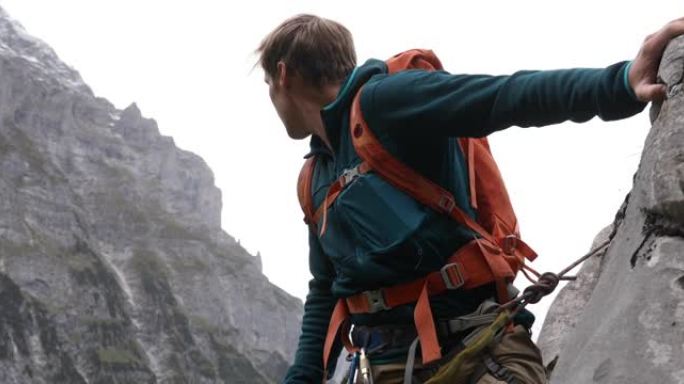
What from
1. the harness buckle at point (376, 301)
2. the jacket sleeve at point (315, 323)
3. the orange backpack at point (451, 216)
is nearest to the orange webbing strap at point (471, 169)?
the orange backpack at point (451, 216)

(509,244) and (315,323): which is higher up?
(509,244)

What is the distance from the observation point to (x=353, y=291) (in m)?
4.98

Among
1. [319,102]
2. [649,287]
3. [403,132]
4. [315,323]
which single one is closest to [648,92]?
[649,287]

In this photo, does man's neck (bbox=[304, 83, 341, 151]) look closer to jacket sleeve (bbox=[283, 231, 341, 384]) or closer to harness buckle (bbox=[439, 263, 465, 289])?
jacket sleeve (bbox=[283, 231, 341, 384])

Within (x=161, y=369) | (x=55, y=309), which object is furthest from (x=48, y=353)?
(x=161, y=369)

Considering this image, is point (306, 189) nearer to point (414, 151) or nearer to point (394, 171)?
point (394, 171)

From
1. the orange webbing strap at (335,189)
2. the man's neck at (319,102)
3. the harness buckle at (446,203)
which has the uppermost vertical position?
the man's neck at (319,102)

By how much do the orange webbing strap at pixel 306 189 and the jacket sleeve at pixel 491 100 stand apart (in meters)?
1.11

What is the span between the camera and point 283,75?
5309mm

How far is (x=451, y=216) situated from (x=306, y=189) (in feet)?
3.93

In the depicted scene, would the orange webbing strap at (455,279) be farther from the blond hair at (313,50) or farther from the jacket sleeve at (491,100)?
the blond hair at (313,50)

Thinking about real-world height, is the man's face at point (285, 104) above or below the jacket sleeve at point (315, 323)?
above

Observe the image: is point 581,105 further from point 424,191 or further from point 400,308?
point 400,308

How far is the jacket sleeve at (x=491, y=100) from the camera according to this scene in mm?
3316
